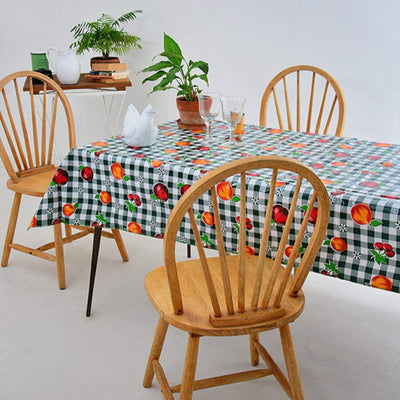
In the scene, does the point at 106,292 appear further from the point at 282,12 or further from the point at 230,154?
the point at 282,12

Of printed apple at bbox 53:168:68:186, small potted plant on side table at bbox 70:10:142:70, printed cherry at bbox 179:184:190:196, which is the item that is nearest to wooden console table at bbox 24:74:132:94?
small potted plant on side table at bbox 70:10:142:70

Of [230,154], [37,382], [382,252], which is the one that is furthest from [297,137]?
[37,382]

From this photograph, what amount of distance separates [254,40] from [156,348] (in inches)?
94.2

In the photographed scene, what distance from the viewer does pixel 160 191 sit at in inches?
69.5

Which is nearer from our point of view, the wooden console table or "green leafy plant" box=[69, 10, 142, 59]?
the wooden console table

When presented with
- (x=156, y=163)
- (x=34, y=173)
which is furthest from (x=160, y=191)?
(x=34, y=173)

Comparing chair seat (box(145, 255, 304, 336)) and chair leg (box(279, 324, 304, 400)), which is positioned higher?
chair seat (box(145, 255, 304, 336))

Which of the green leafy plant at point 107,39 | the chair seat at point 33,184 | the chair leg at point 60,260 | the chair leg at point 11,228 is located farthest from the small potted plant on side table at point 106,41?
the chair leg at point 60,260

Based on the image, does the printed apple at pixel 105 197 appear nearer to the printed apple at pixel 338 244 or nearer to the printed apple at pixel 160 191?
the printed apple at pixel 160 191

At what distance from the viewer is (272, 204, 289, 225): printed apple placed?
155 centimetres

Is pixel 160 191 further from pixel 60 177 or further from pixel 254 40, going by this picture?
pixel 254 40

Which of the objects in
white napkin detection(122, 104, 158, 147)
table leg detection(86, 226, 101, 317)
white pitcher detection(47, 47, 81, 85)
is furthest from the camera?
white pitcher detection(47, 47, 81, 85)

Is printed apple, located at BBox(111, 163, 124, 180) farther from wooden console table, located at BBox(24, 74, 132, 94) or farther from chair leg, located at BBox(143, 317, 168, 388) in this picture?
wooden console table, located at BBox(24, 74, 132, 94)

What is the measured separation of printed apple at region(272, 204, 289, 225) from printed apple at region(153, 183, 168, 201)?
1.27 ft
